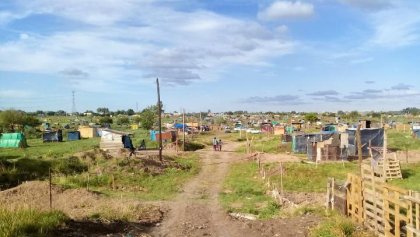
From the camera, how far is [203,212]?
799 inches

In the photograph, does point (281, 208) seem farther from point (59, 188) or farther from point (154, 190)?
point (59, 188)

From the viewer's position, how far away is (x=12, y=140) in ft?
210

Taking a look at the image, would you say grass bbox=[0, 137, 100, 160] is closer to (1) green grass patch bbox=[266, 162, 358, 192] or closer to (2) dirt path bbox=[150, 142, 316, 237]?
(1) green grass patch bbox=[266, 162, 358, 192]

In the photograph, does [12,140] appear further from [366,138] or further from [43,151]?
[366,138]

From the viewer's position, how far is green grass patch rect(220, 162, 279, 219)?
2073 cm

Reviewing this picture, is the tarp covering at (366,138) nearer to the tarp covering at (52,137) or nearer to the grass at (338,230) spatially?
the grass at (338,230)

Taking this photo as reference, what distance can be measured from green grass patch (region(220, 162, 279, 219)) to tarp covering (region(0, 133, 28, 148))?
37.2 meters

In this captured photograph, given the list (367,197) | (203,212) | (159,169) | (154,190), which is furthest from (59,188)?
(367,197)

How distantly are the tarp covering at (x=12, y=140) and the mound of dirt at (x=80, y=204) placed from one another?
4065 centimetres

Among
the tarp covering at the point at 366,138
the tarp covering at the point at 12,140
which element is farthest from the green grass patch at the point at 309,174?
the tarp covering at the point at 12,140

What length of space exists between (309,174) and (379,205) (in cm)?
1795

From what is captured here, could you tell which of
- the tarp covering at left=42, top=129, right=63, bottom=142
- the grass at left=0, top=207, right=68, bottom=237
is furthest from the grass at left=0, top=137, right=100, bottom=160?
the grass at left=0, top=207, right=68, bottom=237

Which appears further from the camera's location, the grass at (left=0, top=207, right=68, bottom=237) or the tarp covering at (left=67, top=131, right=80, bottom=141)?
the tarp covering at (left=67, top=131, right=80, bottom=141)

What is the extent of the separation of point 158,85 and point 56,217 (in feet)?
96.6
